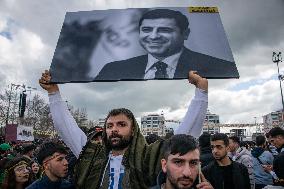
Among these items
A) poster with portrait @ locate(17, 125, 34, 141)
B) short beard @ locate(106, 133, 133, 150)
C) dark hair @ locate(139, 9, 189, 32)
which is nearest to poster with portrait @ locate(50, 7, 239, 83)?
dark hair @ locate(139, 9, 189, 32)

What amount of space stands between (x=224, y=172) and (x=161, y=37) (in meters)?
2.77

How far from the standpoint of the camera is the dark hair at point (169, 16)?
10.4 ft

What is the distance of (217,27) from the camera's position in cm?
320

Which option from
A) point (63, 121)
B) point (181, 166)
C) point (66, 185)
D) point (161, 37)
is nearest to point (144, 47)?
point (161, 37)

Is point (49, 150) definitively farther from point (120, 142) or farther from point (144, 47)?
point (144, 47)

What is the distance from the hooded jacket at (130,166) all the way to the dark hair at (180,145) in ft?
1.47

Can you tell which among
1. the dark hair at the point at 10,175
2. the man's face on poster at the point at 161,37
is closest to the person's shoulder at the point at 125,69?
the man's face on poster at the point at 161,37

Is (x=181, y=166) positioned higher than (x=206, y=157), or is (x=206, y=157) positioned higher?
(x=181, y=166)

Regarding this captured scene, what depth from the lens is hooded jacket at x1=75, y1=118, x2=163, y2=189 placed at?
2.85 meters

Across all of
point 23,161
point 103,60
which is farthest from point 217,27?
point 23,161

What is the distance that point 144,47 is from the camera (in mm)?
3066

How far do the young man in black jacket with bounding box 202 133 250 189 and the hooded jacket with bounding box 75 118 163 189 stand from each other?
7.32ft

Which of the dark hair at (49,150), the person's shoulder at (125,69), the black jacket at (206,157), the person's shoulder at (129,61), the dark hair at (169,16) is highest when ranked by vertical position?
the dark hair at (169,16)

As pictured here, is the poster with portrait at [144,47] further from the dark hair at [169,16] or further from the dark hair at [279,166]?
the dark hair at [279,166]
